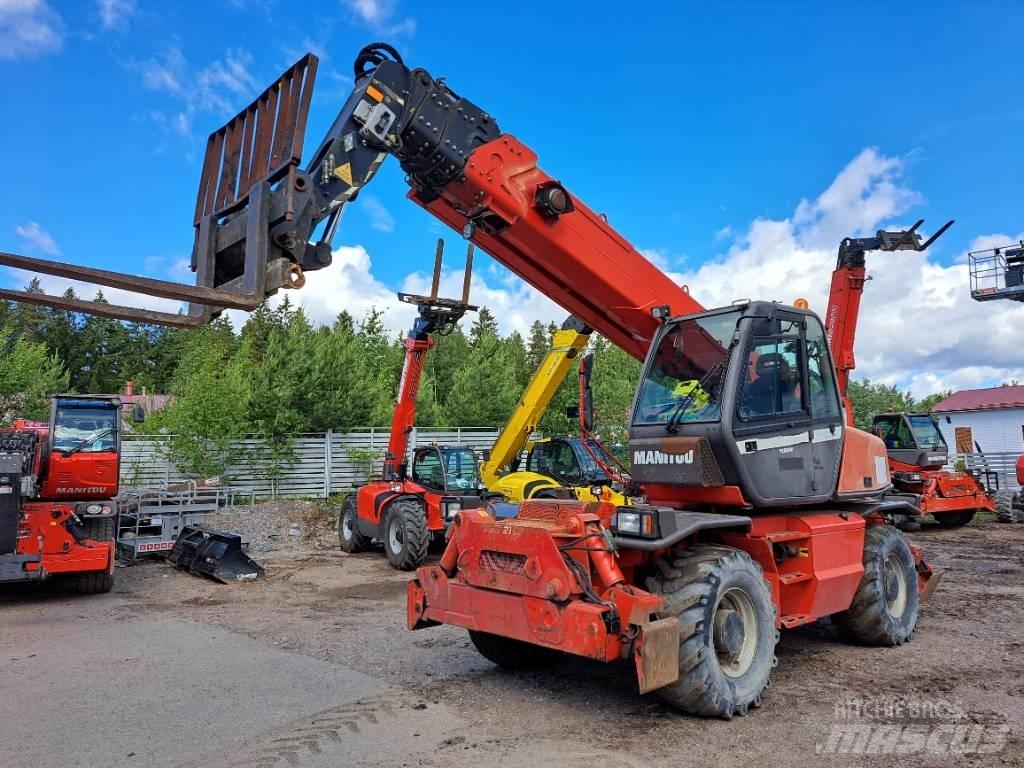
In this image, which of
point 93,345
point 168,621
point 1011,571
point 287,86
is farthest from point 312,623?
point 93,345

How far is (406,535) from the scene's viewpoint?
11.8 m

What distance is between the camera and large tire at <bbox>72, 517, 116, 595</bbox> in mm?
Answer: 10211

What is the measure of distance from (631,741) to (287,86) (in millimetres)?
4422

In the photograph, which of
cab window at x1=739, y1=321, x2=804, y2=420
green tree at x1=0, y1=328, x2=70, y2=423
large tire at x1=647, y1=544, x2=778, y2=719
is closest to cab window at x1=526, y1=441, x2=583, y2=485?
cab window at x1=739, y1=321, x2=804, y2=420

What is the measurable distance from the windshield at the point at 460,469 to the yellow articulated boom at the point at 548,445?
448 mm

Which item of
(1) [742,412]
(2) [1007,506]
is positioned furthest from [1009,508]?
(1) [742,412]

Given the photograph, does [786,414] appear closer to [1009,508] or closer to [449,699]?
[449,699]

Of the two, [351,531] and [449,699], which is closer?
[449,699]

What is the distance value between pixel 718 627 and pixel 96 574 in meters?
8.77

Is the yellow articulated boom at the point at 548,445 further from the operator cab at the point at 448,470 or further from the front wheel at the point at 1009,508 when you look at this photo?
the front wheel at the point at 1009,508

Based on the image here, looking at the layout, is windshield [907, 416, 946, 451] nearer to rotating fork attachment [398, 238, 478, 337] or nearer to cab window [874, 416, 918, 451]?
cab window [874, 416, 918, 451]

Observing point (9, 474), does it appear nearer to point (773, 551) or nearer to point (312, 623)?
point (312, 623)

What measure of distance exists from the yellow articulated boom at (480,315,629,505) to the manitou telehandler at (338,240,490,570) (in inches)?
33.8

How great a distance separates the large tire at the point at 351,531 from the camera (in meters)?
14.1
